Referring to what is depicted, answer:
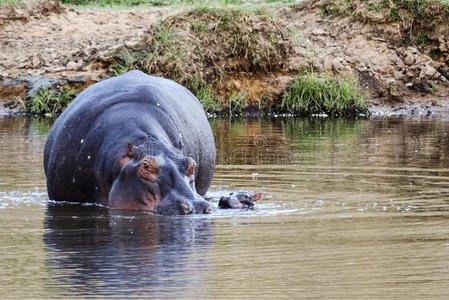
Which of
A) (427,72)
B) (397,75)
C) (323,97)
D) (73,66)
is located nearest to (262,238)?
(323,97)

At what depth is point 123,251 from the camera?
6324 millimetres

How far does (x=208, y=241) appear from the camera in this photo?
21.7ft

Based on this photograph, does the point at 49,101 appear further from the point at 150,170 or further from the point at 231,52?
the point at 150,170

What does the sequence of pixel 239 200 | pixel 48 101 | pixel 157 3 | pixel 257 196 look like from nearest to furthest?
1. pixel 257 196
2. pixel 239 200
3. pixel 48 101
4. pixel 157 3

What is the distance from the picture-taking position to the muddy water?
525 cm

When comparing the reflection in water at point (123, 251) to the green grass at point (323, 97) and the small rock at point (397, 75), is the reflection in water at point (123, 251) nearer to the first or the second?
the green grass at point (323, 97)

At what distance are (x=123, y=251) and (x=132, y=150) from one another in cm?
142

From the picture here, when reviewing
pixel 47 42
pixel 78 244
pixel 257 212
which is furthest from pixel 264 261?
pixel 47 42

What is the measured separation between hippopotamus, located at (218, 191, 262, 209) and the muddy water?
Result: 102 mm

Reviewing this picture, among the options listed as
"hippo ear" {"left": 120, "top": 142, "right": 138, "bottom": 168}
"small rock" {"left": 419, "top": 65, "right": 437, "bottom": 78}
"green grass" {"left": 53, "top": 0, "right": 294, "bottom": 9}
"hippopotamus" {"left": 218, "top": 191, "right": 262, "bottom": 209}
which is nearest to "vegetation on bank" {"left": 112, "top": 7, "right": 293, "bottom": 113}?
"green grass" {"left": 53, "top": 0, "right": 294, "bottom": 9}

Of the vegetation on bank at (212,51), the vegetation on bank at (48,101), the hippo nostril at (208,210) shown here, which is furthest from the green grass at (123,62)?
the hippo nostril at (208,210)

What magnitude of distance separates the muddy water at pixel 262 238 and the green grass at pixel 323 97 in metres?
7.62

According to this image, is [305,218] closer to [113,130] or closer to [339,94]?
[113,130]

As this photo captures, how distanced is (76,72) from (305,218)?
12.6 metres
